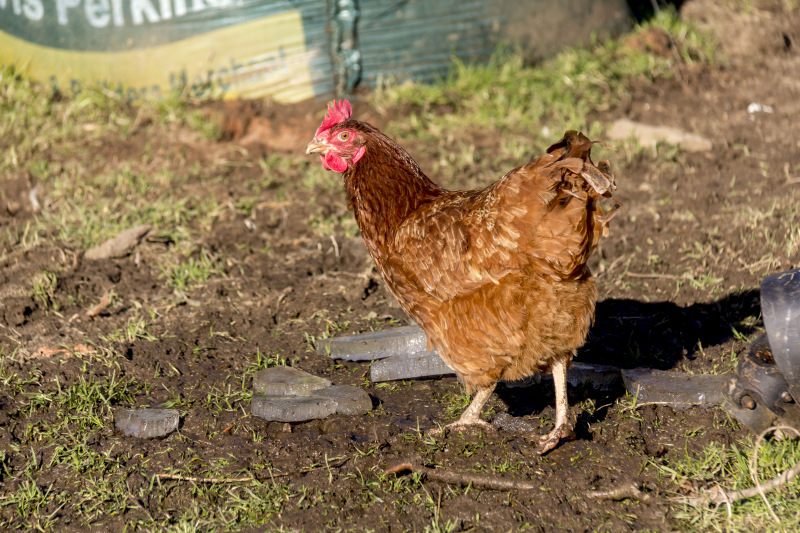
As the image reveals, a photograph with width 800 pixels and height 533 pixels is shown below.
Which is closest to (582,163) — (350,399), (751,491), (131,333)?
(751,491)

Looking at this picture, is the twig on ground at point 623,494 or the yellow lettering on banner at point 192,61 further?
the yellow lettering on banner at point 192,61

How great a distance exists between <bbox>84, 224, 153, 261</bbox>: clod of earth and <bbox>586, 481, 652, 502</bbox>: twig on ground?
133 inches

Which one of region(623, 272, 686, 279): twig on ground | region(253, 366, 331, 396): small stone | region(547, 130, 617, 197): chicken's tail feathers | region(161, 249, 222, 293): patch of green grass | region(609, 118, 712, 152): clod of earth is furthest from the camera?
region(609, 118, 712, 152): clod of earth

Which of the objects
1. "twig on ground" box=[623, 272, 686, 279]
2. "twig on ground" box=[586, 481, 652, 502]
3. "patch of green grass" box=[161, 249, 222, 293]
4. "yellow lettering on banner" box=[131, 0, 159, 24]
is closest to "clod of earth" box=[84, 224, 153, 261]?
"patch of green grass" box=[161, 249, 222, 293]

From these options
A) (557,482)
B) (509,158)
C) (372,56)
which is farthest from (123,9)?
(557,482)

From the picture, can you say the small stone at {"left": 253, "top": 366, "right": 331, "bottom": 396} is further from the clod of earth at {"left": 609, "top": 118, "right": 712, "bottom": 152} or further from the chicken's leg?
the clod of earth at {"left": 609, "top": 118, "right": 712, "bottom": 152}

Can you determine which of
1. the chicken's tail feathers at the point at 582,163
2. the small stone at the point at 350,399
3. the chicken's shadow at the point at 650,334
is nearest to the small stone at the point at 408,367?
the small stone at the point at 350,399

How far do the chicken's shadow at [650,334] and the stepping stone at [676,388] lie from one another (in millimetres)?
143

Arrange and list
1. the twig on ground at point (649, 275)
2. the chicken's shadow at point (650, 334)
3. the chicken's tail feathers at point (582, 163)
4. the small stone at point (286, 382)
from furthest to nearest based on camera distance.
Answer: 1. the twig on ground at point (649, 275)
2. the chicken's shadow at point (650, 334)
3. the small stone at point (286, 382)
4. the chicken's tail feathers at point (582, 163)

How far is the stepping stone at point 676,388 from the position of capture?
10.4 ft

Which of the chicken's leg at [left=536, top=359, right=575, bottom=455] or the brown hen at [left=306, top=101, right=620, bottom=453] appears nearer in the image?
the brown hen at [left=306, top=101, right=620, bottom=453]

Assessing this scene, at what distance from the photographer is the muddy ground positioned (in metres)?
2.73

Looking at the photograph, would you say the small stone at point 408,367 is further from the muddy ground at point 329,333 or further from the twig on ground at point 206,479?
the twig on ground at point 206,479

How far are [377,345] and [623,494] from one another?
1495mm
